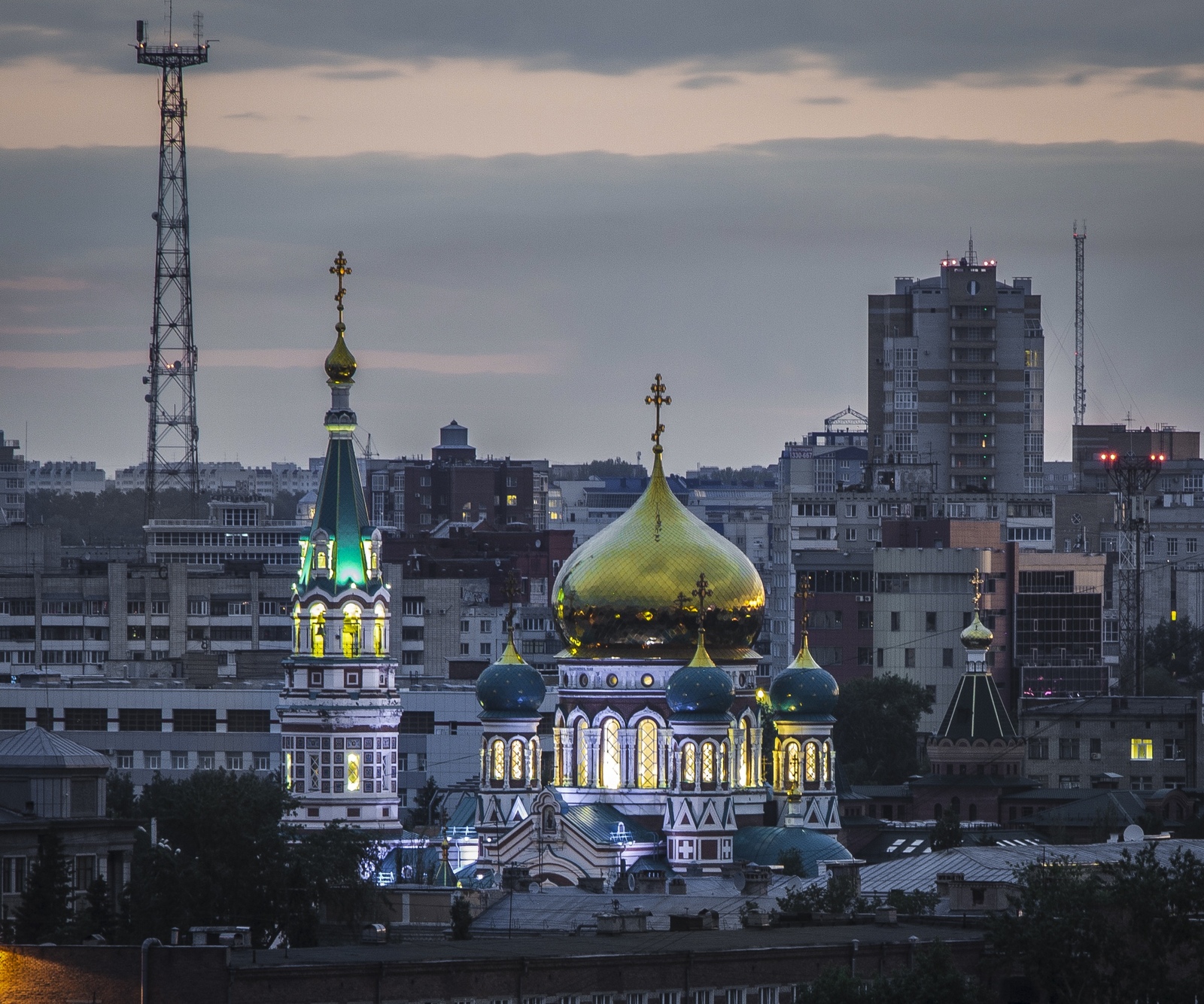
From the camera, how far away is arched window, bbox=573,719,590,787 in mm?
68938

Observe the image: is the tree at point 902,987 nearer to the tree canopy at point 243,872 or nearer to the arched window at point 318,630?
the tree canopy at point 243,872

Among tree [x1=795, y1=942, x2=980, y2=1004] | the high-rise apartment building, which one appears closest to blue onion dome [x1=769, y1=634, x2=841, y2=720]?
tree [x1=795, y1=942, x2=980, y2=1004]

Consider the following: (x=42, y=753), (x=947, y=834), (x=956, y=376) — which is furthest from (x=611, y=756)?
(x=956, y=376)

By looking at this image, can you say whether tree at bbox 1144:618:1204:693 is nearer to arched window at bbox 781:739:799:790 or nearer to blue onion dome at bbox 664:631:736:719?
arched window at bbox 781:739:799:790

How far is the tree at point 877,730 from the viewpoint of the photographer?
10350cm

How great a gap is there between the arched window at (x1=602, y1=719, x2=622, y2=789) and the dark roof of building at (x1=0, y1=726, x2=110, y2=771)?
33.2 ft

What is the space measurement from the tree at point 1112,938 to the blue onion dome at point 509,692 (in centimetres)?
2006

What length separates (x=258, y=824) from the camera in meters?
61.8

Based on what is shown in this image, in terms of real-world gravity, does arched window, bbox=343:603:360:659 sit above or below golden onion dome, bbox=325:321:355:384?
below

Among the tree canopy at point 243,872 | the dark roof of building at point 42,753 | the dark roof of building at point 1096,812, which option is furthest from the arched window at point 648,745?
the dark roof of building at point 1096,812

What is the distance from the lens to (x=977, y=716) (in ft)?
290

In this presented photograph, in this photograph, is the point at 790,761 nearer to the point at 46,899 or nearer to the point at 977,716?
the point at 977,716

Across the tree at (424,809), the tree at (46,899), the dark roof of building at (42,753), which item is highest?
the dark roof of building at (42,753)

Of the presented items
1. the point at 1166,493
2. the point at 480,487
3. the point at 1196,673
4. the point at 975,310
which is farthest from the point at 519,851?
the point at 480,487
